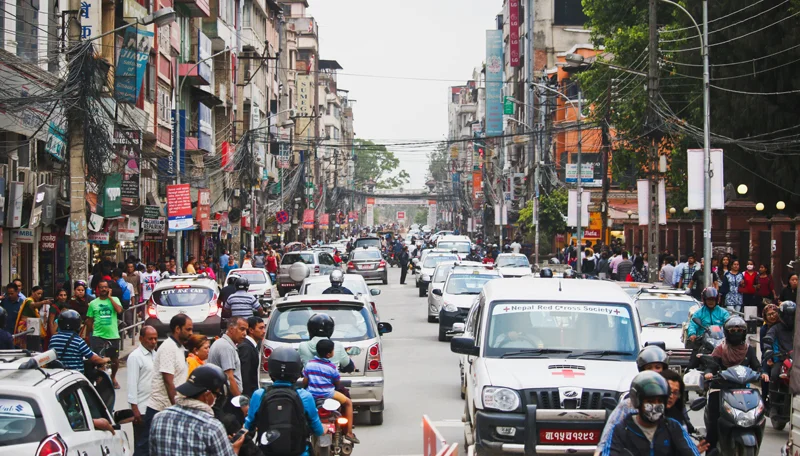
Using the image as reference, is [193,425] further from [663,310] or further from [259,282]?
[259,282]

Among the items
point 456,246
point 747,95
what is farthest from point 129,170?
point 456,246

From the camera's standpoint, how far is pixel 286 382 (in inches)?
320

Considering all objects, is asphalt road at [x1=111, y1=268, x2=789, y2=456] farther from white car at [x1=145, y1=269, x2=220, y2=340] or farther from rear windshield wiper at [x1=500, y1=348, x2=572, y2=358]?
white car at [x1=145, y1=269, x2=220, y2=340]

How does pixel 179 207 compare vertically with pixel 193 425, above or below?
above

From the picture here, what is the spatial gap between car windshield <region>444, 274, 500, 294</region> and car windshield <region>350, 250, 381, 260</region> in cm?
2320

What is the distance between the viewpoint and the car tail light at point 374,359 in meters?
14.2

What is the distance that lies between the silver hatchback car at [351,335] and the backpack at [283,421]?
5882 millimetres

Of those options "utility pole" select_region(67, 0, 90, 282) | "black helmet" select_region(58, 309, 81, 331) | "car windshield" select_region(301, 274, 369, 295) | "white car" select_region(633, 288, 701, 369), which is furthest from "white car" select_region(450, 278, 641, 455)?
"utility pole" select_region(67, 0, 90, 282)

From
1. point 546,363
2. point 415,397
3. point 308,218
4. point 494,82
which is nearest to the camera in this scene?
point 546,363

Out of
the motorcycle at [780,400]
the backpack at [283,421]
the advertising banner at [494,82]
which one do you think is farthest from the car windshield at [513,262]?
the advertising banner at [494,82]

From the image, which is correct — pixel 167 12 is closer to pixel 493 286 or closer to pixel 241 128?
pixel 493 286

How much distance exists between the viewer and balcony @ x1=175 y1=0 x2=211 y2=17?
166ft

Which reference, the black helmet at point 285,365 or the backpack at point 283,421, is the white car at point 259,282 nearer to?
the black helmet at point 285,365

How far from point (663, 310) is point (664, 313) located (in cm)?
9
